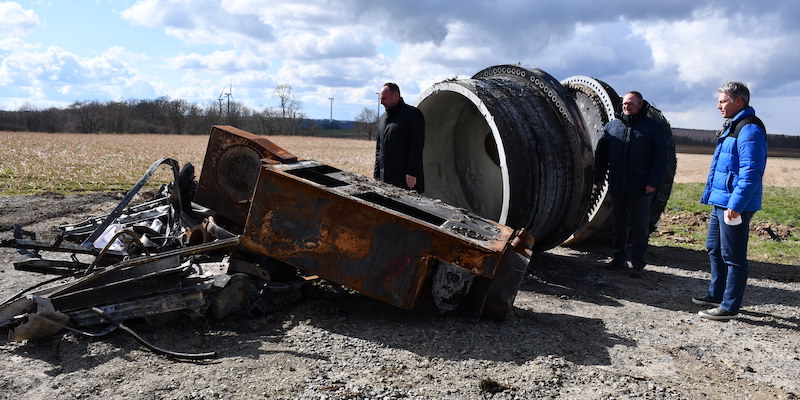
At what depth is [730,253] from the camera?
4.77 m

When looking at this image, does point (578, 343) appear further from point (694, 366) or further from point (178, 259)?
point (178, 259)

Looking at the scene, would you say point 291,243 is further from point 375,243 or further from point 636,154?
point 636,154

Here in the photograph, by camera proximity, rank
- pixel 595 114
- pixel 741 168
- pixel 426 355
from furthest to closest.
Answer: pixel 595 114, pixel 741 168, pixel 426 355

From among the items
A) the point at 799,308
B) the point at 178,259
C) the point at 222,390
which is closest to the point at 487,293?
the point at 222,390

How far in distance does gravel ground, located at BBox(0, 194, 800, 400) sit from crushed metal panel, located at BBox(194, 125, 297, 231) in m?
1.13

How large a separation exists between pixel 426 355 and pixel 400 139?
9.72 feet

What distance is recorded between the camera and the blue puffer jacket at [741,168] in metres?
4.56

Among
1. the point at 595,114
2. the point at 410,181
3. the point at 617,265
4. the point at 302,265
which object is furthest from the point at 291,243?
the point at 595,114

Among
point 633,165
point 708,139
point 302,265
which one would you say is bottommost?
point 302,265

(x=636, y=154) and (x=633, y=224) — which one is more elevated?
(x=636, y=154)

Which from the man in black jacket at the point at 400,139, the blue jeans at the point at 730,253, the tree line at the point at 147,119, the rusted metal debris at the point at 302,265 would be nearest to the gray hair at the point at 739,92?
the blue jeans at the point at 730,253

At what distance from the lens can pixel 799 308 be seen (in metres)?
5.37

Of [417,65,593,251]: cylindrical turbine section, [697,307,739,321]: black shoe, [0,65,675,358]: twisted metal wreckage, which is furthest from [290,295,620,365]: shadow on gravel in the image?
[417,65,593,251]: cylindrical turbine section

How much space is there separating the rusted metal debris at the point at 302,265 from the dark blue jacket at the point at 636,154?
2157 mm
